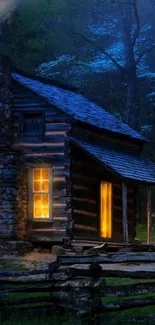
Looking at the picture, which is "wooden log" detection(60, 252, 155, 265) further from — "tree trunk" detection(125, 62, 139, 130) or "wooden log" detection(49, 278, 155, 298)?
"tree trunk" detection(125, 62, 139, 130)

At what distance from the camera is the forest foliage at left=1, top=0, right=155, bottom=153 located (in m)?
34.8

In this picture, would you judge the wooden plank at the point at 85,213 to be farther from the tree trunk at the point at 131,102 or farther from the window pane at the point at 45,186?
the tree trunk at the point at 131,102

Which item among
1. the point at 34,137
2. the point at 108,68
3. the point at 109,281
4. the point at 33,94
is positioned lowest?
the point at 109,281

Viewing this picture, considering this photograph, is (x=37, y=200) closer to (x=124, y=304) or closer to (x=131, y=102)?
(x=124, y=304)

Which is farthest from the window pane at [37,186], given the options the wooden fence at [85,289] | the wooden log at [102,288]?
the wooden log at [102,288]

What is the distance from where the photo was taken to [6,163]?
17828mm

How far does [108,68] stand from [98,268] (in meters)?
29.1

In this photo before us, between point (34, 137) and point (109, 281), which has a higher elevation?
point (34, 137)

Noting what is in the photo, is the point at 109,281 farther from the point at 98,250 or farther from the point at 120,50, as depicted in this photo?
the point at 120,50

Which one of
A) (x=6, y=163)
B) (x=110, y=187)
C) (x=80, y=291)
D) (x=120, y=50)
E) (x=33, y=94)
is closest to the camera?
(x=80, y=291)

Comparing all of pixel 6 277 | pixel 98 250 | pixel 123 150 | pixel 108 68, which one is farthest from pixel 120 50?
pixel 6 277

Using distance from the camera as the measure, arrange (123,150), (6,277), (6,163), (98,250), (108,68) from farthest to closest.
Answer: (108,68), (123,150), (6,163), (98,250), (6,277)

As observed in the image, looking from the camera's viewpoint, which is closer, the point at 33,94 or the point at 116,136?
the point at 33,94

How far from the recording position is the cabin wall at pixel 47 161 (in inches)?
708
